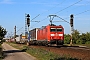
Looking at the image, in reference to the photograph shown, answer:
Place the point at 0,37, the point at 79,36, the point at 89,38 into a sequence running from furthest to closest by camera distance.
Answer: the point at 79,36 → the point at 89,38 → the point at 0,37

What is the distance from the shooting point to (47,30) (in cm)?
4669

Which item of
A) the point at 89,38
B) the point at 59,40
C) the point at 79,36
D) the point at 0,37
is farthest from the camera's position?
the point at 79,36

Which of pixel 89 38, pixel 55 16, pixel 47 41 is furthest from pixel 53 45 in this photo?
pixel 89 38

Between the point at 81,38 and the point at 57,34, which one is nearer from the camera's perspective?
the point at 57,34

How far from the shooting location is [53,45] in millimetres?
46031

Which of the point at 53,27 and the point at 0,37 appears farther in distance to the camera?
the point at 53,27

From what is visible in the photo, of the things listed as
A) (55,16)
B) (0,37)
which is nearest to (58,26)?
(55,16)

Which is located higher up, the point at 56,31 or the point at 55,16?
the point at 55,16

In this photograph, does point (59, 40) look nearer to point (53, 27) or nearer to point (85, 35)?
point (53, 27)

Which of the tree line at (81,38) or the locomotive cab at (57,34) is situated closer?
the locomotive cab at (57,34)

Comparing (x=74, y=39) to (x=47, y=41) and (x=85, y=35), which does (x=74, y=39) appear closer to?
(x=85, y=35)

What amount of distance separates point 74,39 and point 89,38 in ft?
21.2

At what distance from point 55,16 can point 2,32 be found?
26257 mm

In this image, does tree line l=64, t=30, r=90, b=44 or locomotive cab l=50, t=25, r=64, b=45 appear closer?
locomotive cab l=50, t=25, r=64, b=45
